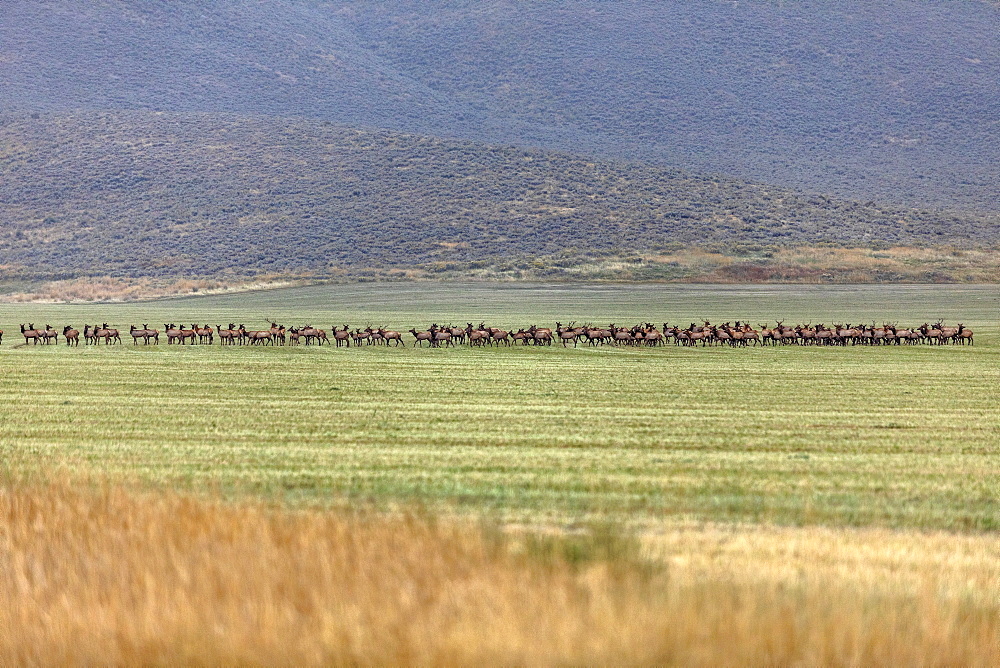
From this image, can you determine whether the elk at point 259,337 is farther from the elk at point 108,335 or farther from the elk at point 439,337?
the elk at point 439,337

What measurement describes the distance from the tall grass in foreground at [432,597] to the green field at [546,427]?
93.6 inches

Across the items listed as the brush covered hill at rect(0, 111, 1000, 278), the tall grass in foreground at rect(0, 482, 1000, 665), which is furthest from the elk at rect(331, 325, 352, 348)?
the brush covered hill at rect(0, 111, 1000, 278)

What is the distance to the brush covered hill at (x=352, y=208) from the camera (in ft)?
347

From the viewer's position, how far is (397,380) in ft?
89.9

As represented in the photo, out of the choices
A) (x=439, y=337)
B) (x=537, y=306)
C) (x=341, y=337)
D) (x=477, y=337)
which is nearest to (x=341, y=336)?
(x=341, y=337)

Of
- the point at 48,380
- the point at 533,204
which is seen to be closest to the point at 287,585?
the point at 48,380

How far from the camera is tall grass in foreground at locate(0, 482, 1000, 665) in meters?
5.92

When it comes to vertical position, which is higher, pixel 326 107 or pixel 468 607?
pixel 326 107

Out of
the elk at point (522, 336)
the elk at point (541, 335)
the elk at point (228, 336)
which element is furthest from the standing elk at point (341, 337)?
the elk at point (541, 335)

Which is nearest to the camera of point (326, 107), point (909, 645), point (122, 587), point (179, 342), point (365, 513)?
point (909, 645)

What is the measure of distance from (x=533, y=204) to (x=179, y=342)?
75.6 metres

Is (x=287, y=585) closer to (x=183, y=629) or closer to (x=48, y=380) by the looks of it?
(x=183, y=629)

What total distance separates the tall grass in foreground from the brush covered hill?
9305 centimetres

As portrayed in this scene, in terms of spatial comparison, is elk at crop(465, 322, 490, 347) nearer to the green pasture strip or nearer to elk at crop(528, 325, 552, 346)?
elk at crop(528, 325, 552, 346)
